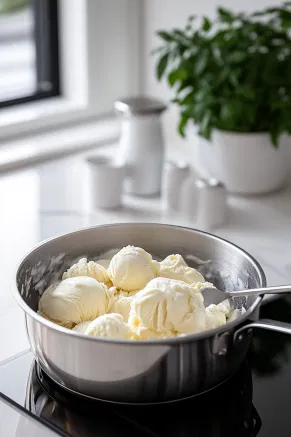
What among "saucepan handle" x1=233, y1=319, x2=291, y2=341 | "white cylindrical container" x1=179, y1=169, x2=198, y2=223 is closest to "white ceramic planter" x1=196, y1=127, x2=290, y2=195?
"white cylindrical container" x1=179, y1=169, x2=198, y2=223

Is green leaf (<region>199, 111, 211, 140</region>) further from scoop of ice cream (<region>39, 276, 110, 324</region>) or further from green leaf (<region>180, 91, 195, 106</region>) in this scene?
scoop of ice cream (<region>39, 276, 110, 324</region>)

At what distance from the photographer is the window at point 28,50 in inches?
80.2

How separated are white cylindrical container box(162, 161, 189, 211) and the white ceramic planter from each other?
0.08 meters

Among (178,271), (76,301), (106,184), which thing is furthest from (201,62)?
(76,301)

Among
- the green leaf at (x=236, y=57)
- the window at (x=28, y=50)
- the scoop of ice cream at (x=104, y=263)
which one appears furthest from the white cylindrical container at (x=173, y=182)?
the window at (x=28, y=50)

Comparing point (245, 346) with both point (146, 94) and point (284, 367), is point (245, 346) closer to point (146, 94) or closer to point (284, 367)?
point (284, 367)

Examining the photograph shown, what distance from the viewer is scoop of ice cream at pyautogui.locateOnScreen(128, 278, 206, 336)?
0.87 meters

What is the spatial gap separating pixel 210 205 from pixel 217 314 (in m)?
0.57

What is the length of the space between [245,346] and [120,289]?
180mm

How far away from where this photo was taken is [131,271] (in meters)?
0.99

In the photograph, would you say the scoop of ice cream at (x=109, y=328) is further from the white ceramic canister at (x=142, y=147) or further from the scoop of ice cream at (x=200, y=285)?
the white ceramic canister at (x=142, y=147)

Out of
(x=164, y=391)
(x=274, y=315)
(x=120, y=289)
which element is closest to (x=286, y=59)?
(x=274, y=315)

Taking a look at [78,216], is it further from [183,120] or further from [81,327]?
[81,327]

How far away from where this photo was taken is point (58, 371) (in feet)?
2.94
